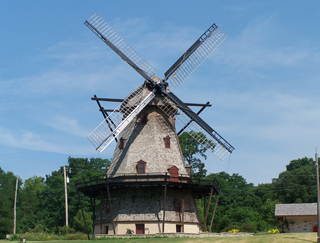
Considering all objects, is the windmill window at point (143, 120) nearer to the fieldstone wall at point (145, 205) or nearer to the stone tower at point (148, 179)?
the stone tower at point (148, 179)

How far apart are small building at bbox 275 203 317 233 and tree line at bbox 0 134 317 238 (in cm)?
1261

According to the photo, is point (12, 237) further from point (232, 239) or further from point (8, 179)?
point (8, 179)

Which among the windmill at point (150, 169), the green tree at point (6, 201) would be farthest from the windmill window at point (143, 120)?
the green tree at point (6, 201)

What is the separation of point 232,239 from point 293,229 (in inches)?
641

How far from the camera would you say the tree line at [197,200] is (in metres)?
60.7

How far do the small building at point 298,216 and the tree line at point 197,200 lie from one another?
12611 millimetres

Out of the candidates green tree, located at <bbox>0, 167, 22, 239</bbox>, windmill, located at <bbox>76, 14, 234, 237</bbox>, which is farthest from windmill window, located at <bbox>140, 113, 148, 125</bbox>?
green tree, located at <bbox>0, 167, 22, 239</bbox>

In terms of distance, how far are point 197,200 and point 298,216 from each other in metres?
28.4

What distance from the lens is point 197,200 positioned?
220 feet

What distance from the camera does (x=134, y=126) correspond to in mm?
36219

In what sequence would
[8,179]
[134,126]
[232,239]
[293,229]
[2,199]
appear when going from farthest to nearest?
[8,179]
[2,199]
[293,229]
[134,126]
[232,239]

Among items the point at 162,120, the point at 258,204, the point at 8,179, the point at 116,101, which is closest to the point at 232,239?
the point at 162,120

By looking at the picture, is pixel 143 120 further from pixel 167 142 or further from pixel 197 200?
pixel 197 200

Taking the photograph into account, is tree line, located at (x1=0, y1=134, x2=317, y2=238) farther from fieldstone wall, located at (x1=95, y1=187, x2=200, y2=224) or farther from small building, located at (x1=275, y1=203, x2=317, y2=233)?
fieldstone wall, located at (x1=95, y1=187, x2=200, y2=224)
